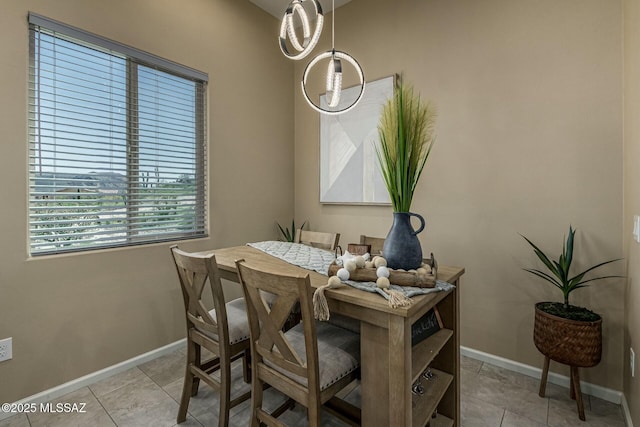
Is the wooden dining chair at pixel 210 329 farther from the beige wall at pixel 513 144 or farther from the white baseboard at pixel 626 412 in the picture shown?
the white baseboard at pixel 626 412

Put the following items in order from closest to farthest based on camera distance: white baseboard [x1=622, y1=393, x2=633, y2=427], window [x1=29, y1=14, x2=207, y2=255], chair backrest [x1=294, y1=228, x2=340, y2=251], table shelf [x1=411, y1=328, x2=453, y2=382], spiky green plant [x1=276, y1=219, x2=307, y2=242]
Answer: table shelf [x1=411, y1=328, x2=453, y2=382] < white baseboard [x1=622, y1=393, x2=633, y2=427] < window [x1=29, y1=14, x2=207, y2=255] < chair backrest [x1=294, y1=228, x2=340, y2=251] < spiky green plant [x1=276, y1=219, x2=307, y2=242]

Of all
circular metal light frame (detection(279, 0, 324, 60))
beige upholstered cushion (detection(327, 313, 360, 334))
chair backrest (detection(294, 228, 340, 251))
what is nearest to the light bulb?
circular metal light frame (detection(279, 0, 324, 60))

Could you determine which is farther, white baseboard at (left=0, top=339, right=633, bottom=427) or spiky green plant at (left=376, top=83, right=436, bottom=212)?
white baseboard at (left=0, top=339, right=633, bottom=427)

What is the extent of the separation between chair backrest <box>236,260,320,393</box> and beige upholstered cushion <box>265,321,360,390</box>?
0.17 ft

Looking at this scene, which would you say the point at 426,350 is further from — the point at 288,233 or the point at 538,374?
the point at 288,233

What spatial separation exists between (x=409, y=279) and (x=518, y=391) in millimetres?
1475

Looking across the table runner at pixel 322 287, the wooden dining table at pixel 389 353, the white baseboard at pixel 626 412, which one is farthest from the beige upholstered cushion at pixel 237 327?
the white baseboard at pixel 626 412

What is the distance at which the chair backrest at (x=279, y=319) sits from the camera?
1132 mm

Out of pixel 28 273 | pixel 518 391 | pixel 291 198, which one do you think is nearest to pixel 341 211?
pixel 291 198

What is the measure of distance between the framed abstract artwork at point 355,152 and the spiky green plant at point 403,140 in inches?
52.5

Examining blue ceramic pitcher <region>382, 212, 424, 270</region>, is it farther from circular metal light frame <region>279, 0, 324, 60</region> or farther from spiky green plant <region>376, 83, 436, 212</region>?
circular metal light frame <region>279, 0, 324, 60</region>

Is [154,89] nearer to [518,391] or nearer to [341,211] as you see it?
[341,211]

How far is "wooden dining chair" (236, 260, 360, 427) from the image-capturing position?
1.16 meters

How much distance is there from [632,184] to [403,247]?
1363mm
